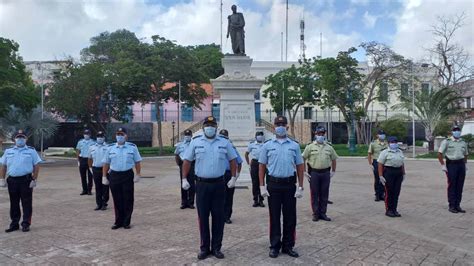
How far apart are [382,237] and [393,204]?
6.63 feet

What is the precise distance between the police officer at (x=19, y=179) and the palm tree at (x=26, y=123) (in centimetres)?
1813

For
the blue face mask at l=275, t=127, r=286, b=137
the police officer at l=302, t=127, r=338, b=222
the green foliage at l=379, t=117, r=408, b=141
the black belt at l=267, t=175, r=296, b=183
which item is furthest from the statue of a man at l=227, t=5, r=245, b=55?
the green foliage at l=379, t=117, r=408, b=141

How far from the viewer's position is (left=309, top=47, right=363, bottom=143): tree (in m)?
34.0

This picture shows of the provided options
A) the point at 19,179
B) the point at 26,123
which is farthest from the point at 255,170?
the point at 26,123

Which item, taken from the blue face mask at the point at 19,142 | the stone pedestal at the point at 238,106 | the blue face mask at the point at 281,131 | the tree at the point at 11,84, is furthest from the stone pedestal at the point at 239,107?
the tree at the point at 11,84

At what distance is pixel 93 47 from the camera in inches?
2147

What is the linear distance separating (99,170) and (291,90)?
31.0 m

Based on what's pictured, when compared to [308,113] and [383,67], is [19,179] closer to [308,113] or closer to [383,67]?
[383,67]

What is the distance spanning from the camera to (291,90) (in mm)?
40062

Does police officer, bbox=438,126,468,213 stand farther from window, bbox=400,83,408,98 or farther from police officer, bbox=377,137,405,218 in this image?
window, bbox=400,83,408,98

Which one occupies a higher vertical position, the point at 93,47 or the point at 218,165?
the point at 93,47

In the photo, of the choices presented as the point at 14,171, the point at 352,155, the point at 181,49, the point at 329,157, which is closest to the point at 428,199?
the point at 329,157

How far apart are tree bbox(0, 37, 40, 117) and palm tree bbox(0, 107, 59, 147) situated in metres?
1.99

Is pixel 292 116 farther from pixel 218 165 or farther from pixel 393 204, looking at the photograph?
pixel 218 165
